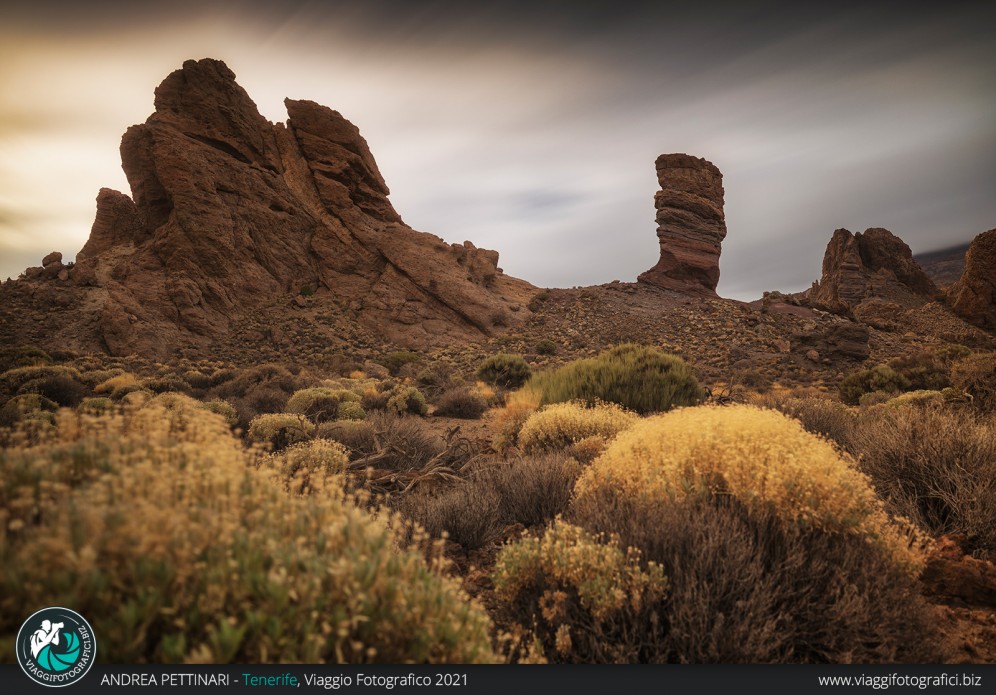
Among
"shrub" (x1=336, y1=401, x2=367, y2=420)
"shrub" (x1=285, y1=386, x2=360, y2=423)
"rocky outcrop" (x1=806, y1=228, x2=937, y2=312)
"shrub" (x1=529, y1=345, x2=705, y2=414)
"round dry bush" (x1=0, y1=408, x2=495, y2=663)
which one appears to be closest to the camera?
"round dry bush" (x1=0, y1=408, x2=495, y2=663)

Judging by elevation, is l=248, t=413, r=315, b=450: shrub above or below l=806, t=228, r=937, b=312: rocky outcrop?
below

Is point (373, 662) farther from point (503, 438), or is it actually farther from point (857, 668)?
point (503, 438)

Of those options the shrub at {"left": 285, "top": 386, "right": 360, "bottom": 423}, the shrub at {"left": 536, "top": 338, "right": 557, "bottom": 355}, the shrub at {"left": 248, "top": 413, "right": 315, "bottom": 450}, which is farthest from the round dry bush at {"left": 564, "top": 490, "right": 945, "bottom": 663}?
the shrub at {"left": 536, "top": 338, "right": 557, "bottom": 355}

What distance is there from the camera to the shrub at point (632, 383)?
33.1 feet

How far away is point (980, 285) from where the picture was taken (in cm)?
3234

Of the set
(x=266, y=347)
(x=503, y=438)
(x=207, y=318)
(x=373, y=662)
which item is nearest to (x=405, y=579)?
(x=373, y=662)

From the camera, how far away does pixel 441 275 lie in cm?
3559

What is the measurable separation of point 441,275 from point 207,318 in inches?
599

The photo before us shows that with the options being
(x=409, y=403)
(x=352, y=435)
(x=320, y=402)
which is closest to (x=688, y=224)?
(x=409, y=403)

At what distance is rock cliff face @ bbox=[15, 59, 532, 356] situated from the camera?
2917 centimetres

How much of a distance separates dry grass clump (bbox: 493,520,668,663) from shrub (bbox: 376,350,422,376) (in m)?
22.4

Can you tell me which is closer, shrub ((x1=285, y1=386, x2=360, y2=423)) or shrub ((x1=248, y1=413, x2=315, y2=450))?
shrub ((x1=248, y1=413, x2=315, y2=450))

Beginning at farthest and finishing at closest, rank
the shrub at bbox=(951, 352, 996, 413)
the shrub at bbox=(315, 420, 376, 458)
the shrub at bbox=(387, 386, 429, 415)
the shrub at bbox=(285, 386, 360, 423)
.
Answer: the shrub at bbox=(387, 386, 429, 415) → the shrub at bbox=(285, 386, 360, 423) → the shrub at bbox=(951, 352, 996, 413) → the shrub at bbox=(315, 420, 376, 458)

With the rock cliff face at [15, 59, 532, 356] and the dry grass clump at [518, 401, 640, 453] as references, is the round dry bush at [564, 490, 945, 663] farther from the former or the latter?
the rock cliff face at [15, 59, 532, 356]
